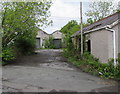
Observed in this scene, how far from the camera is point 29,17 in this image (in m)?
9.12

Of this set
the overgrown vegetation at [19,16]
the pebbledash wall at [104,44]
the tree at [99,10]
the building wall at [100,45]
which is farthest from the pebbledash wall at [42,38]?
the pebbledash wall at [104,44]

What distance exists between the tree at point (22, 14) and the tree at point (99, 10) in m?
12.3

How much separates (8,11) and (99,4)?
608 inches

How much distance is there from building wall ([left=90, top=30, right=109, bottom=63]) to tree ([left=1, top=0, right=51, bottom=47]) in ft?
14.9

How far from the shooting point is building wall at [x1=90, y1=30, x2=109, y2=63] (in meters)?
7.02

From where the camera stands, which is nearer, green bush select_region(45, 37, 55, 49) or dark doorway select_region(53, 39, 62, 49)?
green bush select_region(45, 37, 55, 49)

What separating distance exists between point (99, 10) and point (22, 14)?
48.9 ft

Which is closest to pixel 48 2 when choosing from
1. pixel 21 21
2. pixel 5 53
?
pixel 21 21

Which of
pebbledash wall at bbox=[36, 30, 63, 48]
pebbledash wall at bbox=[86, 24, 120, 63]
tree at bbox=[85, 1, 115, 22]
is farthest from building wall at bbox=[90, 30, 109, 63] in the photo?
pebbledash wall at bbox=[36, 30, 63, 48]

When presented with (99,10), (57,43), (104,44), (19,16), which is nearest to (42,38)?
(57,43)

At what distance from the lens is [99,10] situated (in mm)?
19422

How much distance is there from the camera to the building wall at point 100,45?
23.0 ft

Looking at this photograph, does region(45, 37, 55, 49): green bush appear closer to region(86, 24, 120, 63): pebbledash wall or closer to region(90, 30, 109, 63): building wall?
region(90, 30, 109, 63): building wall

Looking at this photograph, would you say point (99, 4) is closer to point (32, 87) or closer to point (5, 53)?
point (5, 53)
